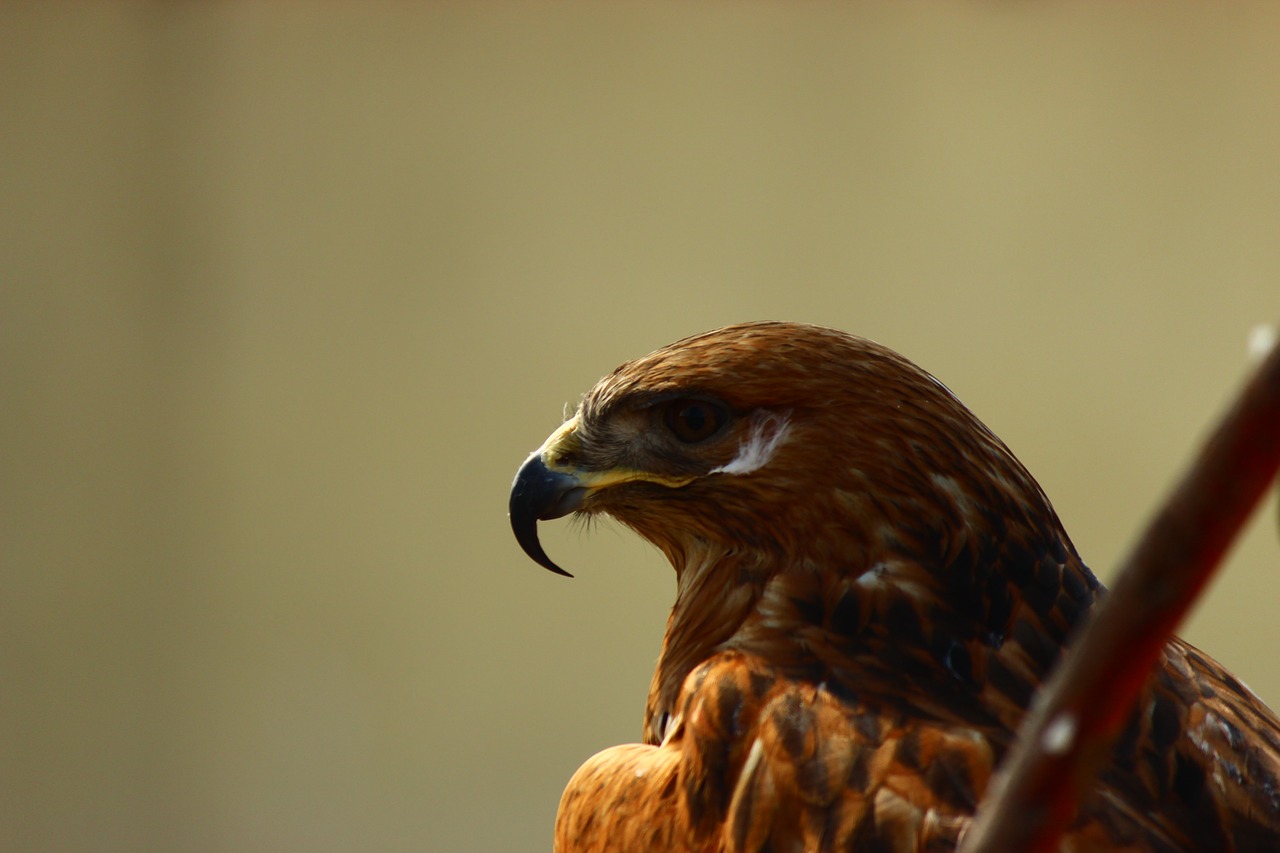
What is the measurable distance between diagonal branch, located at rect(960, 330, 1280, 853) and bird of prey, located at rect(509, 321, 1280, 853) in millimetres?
704

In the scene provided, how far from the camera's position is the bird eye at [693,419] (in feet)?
4.81

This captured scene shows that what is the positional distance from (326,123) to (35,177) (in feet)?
3.32

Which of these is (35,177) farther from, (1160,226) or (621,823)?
(621,823)

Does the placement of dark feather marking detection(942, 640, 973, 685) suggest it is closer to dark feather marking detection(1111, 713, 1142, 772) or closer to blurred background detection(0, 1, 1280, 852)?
dark feather marking detection(1111, 713, 1142, 772)

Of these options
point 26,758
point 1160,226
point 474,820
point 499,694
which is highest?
point 1160,226

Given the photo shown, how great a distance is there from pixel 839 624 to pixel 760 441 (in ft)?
0.72

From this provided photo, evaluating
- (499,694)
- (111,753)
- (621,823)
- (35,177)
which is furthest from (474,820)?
(621,823)

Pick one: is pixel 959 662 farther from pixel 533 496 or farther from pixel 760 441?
pixel 533 496

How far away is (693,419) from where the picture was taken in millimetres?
1483

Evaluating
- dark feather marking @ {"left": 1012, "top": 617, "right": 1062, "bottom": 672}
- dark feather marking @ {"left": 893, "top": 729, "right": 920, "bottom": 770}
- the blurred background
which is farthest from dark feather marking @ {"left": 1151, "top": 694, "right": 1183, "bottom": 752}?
the blurred background

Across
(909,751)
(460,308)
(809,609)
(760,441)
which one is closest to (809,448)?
(760,441)

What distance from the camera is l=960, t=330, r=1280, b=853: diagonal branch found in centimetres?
34

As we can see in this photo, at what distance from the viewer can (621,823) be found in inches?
48.0

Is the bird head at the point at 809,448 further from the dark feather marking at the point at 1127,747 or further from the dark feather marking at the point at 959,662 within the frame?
the dark feather marking at the point at 1127,747
